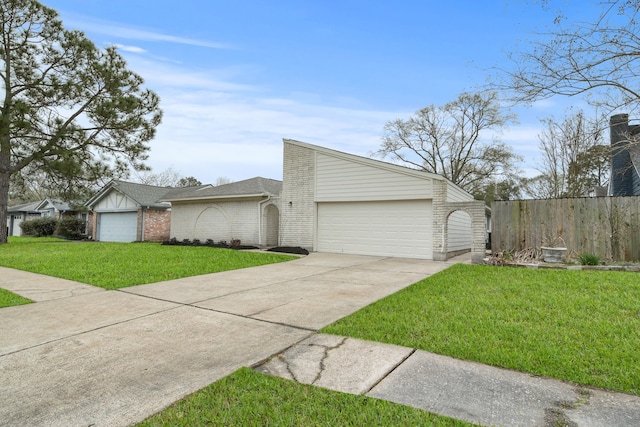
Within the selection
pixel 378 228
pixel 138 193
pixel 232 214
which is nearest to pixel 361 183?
pixel 378 228

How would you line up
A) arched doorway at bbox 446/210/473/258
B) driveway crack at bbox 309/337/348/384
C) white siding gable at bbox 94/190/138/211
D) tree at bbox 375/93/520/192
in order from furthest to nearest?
tree at bbox 375/93/520/192 < white siding gable at bbox 94/190/138/211 < arched doorway at bbox 446/210/473/258 < driveway crack at bbox 309/337/348/384

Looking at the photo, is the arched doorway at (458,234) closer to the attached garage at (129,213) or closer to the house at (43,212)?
the attached garage at (129,213)

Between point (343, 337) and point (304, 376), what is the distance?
0.99 metres

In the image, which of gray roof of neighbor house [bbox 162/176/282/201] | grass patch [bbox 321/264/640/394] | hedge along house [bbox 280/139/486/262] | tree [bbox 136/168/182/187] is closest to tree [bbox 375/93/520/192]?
hedge along house [bbox 280/139/486/262]

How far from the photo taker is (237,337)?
3.82m

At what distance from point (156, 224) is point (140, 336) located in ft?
61.7

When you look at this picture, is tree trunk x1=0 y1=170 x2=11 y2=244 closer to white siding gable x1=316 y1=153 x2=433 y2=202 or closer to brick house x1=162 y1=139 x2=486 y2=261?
brick house x1=162 y1=139 x2=486 y2=261

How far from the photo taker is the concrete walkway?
237 centimetres

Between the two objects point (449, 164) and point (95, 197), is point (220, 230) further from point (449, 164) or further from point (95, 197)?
point (449, 164)

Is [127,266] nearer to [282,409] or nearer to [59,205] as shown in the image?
[282,409]

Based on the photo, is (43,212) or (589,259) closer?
(589,259)

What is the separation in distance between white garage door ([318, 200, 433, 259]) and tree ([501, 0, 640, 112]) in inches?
293

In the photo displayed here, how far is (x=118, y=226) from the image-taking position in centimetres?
2219

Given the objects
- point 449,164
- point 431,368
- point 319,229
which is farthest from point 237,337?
point 449,164
